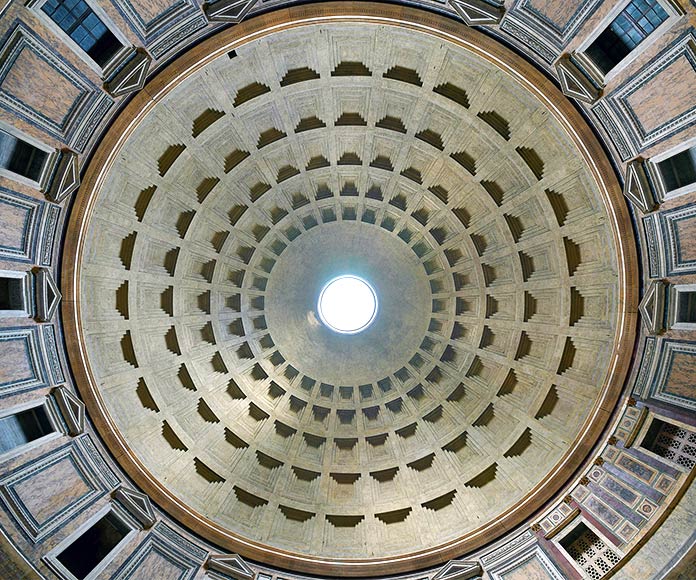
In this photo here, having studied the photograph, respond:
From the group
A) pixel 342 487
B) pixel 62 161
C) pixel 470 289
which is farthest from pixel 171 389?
pixel 470 289

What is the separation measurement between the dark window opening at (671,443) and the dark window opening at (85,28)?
81.9 ft

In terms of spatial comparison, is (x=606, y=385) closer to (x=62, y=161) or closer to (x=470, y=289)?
(x=470, y=289)

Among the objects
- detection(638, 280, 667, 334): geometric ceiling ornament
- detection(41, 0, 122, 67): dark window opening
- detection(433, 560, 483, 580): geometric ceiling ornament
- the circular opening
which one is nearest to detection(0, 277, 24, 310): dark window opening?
detection(41, 0, 122, 67): dark window opening

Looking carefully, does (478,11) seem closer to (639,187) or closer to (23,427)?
(639,187)

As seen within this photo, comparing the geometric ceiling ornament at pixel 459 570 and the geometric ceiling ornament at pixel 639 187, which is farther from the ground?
the geometric ceiling ornament at pixel 639 187

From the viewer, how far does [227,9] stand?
56.2ft

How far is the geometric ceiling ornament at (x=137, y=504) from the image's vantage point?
853 inches

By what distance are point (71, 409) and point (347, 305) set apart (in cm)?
1660

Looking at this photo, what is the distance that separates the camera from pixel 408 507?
26875mm

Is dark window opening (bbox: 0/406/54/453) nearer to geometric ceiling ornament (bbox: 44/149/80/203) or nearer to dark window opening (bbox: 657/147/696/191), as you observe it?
geometric ceiling ornament (bbox: 44/149/80/203)

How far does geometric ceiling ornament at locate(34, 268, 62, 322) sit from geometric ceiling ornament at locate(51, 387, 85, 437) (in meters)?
3.18

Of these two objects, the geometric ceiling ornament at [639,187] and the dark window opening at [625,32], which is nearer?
the dark window opening at [625,32]

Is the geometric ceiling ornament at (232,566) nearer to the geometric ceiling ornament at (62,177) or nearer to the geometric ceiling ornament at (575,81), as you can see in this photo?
the geometric ceiling ornament at (62,177)

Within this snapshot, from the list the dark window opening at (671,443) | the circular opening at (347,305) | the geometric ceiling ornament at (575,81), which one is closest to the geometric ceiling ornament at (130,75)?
the geometric ceiling ornament at (575,81)
